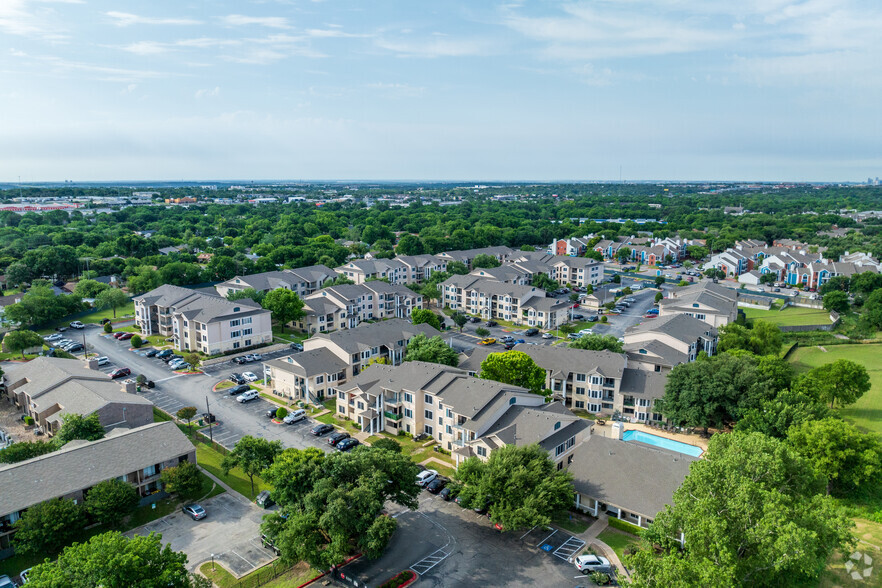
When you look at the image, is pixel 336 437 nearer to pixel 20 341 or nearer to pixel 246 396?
pixel 246 396

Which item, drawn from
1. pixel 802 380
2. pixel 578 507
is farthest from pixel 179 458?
pixel 802 380

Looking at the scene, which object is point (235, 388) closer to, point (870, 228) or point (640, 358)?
point (640, 358)

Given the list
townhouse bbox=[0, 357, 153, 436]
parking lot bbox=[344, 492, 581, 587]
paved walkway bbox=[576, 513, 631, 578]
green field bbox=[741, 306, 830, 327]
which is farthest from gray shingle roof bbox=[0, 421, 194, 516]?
green field bbox=[741, 306, 830, 327]

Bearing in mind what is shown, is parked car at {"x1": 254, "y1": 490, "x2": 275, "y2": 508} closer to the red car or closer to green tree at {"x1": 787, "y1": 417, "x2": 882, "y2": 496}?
the red car

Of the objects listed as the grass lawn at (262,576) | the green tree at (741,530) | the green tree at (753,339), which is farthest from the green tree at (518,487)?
the green tree at (753,339)

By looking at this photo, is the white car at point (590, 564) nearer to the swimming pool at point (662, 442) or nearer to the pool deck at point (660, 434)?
the swimming pool at point (662, 442)
